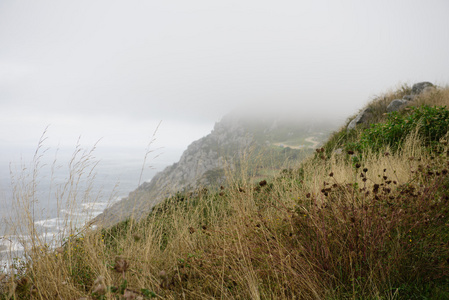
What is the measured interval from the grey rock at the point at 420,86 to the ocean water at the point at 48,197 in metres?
11.1

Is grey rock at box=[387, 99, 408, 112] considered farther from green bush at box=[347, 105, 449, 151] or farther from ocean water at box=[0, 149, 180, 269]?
ocean water at box=[0, 149, 180, 269]

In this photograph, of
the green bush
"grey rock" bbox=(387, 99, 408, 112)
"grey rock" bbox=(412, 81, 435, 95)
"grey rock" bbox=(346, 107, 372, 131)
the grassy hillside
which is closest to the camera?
the grassy hillside

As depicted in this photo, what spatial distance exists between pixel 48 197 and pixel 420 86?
511 inches

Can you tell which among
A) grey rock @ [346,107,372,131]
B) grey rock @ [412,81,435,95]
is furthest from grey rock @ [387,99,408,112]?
grey rock @ [412,81,435,95]

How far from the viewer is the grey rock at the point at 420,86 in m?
10.1

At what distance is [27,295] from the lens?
7.50 ft

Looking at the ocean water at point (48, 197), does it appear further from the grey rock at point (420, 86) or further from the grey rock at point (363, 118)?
the grey rock at point (420, 86)

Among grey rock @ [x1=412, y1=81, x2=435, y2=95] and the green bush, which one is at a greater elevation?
grey rock @ [x1=412, y1=81, x2=435, y2=95]

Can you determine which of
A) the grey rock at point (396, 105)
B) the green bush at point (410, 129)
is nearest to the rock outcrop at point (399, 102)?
the grey rock at point (396, 105)

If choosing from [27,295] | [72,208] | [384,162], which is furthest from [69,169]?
[384,162]

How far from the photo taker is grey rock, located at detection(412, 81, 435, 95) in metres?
10.1

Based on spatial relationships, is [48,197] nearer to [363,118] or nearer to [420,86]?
[363,118]

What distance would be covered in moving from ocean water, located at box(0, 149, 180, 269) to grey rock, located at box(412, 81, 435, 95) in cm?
1111

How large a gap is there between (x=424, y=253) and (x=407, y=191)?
580 mm
